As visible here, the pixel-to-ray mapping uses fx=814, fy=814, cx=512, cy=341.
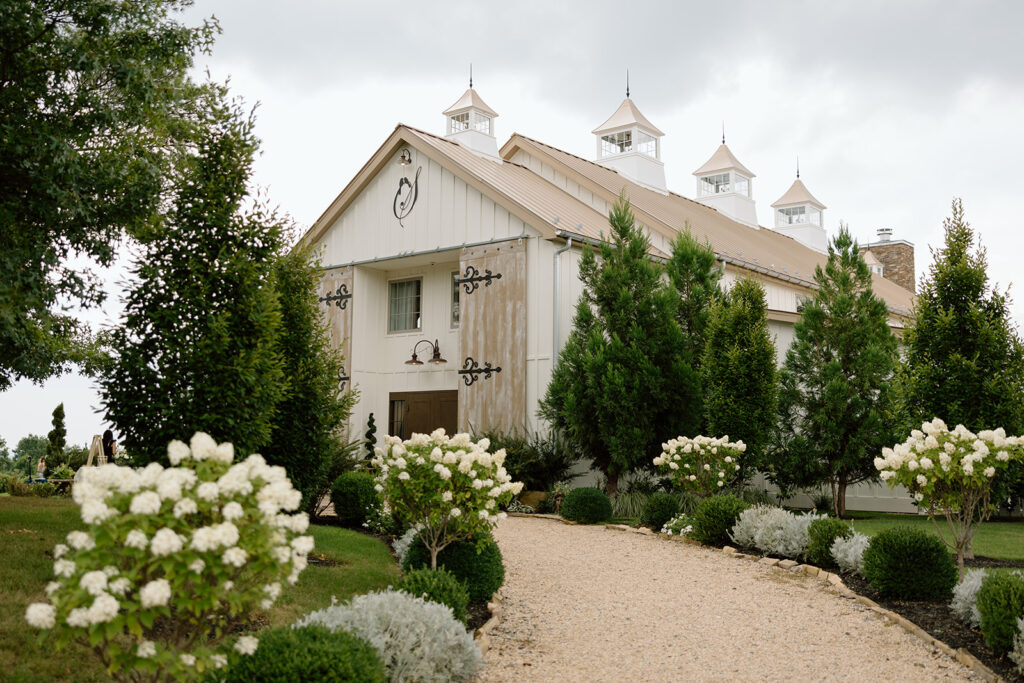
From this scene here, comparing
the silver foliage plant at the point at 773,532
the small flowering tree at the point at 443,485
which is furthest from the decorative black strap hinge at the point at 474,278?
the small flowering tree at the point at 443,485

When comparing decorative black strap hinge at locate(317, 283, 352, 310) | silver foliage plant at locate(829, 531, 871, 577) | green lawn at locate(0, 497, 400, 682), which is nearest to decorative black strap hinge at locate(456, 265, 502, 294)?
decorative black strap hinge at locate(317, 283, 352, 310)

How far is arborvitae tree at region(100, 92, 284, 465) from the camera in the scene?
7.20 m

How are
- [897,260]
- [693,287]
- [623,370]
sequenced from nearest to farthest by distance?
1. [623,370]
2. [693,287]
3. [897,260]

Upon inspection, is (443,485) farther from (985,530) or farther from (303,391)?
(985,530)

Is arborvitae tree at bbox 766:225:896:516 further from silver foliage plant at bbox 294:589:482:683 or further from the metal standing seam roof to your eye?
silver foliage plant at bbox 294:589:482:683

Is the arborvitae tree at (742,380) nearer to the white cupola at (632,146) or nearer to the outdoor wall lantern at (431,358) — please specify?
the outdoor wall lantern at (431,358)

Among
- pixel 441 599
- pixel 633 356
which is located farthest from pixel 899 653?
pixel 633 356

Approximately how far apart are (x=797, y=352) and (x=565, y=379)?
465 cm

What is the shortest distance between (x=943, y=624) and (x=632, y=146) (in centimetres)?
1857

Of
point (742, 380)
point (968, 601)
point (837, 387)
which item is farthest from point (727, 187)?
point (968, 601)

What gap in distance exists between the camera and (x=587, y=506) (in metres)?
12.7

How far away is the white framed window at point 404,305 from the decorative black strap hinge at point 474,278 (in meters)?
2.29

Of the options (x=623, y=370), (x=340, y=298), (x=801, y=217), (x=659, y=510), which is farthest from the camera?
(x=801, y=217)

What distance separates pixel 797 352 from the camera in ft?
50.9
